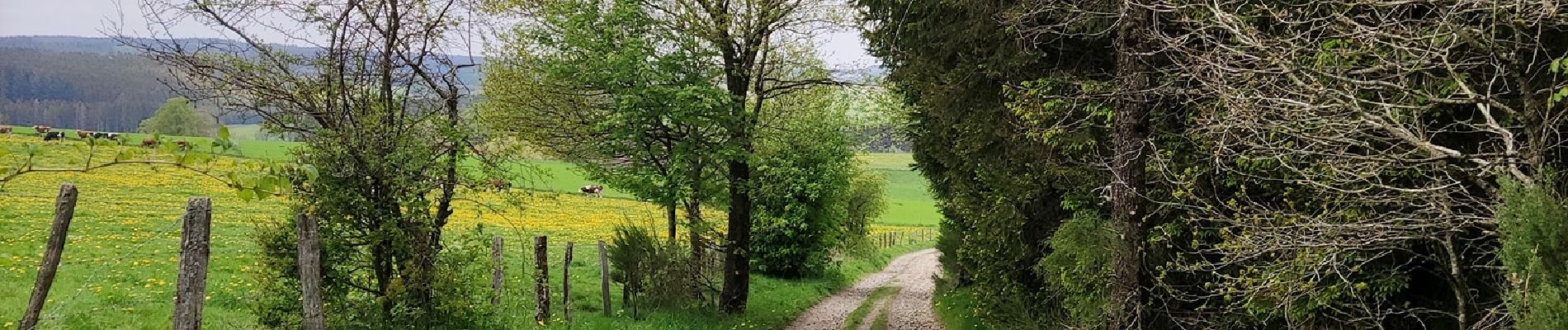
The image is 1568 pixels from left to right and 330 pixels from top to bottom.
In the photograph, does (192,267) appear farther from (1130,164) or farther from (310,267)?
(1130,164)

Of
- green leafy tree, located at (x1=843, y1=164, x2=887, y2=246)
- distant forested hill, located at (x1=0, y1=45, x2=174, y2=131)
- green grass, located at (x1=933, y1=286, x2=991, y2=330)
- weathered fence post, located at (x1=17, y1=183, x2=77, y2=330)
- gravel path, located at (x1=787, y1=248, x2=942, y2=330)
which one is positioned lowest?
gravel path, located at (x1=787, y1=248, x2=942, y2=330)

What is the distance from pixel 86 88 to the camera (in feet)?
92.7

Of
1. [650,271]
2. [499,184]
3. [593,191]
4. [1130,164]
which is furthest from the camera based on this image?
[593,191]

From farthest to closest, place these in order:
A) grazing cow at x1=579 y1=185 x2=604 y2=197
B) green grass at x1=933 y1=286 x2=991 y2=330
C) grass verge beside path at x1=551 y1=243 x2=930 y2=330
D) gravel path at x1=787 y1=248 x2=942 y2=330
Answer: grazing cow at x1=579 y1=185 x2=604 y2=197, gravel path at x1=787 y1=248 x2=942 y2=330, green grass at x1=933 y1=286 x2=991 y2=330, grass verge beside path at x1=551 y1=243 x2=930 y2=330

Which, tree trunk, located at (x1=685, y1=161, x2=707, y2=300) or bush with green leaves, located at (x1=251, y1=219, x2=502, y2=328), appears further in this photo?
tree trunk, located at (x1=685, y1=161, x2=707, y2=300)

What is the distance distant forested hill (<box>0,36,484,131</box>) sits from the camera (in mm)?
5227

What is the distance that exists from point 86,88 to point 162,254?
21.2m

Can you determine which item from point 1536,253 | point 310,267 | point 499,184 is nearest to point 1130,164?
point 1536,253

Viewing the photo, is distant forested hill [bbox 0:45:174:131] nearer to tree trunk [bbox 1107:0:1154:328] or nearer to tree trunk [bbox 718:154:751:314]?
tree trunk [bbox 1107:0:1154:328]

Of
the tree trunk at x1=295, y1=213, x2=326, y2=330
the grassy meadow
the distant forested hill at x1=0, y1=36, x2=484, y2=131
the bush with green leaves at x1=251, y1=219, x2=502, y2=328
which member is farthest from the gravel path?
the tree trunk at x1=295, y1=213, x2=326, y2=330

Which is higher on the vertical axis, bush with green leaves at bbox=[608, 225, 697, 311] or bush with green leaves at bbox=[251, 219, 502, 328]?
bush with green leaves at bbox=[251, 219, 502, 328]

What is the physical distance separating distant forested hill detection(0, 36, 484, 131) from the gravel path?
33.6 feet

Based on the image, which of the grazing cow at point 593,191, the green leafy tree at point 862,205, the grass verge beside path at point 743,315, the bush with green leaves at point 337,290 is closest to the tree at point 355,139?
the bush with green leaves at point 337,290

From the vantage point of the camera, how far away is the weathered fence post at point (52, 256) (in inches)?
172
